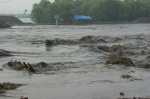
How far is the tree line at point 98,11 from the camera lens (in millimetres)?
100250

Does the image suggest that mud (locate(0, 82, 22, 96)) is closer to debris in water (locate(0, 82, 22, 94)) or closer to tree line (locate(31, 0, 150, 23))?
debris in water (locate(0, 82, 22, 94))

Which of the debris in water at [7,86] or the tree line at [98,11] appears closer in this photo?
the debris in water at [7,86]

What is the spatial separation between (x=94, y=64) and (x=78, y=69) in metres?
1.65

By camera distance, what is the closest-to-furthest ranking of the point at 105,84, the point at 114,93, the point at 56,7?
the point at 114,93, the point at 105,84, the point at 56,7

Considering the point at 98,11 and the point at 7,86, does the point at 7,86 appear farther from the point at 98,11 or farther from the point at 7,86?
the point at 98,11

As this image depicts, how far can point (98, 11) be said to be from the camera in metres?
105

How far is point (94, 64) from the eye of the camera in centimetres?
1421

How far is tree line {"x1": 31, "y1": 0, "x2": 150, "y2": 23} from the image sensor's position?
100 meters

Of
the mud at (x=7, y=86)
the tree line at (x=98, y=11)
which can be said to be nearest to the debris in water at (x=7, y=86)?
the mud at (x=7, y=86)

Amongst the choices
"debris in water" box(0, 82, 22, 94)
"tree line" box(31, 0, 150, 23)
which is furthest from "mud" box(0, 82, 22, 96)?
"tree line" box(31, 0, 150, 23)

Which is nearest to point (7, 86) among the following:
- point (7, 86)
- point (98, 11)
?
point (7, 86)

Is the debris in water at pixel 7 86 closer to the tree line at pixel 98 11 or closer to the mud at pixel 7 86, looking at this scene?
the mud at pixel 7 86

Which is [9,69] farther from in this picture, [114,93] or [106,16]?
[106,16]

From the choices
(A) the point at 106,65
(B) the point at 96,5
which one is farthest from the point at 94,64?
(B) the point at 96,5
